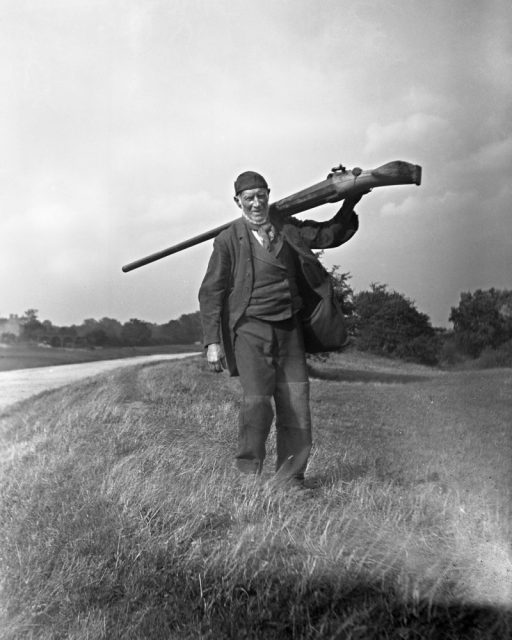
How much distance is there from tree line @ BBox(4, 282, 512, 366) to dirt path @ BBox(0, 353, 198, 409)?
56cm

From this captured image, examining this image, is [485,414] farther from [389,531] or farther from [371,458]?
[389,531]

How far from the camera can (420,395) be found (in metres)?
6.33

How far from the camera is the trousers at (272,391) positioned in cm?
388

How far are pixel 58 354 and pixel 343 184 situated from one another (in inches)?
150

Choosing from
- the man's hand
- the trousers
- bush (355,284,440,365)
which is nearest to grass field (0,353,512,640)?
the trousers

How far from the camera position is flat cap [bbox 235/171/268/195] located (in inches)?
150

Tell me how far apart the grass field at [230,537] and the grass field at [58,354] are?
89 centimetres

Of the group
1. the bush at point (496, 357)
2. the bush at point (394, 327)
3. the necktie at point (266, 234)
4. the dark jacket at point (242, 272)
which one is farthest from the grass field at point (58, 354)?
the bush at point (496, 357)

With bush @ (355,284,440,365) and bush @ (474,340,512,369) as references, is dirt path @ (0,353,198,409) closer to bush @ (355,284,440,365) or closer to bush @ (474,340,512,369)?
bush @ (355,284,440,365)

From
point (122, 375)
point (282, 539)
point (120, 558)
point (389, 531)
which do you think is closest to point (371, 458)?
point (389, 531)

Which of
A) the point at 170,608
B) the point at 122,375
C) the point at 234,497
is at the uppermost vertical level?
the point at 122,375

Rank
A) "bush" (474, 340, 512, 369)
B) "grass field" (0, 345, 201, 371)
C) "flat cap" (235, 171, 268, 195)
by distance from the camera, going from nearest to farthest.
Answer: "flat cap" (235, 171, 268, 195) < "grass field" (0, 345, 201, 371) < "bush" (474, 340, 512, 369)

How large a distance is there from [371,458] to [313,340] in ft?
3.95

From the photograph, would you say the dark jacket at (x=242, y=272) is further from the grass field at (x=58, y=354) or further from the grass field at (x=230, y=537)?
the grass field at (x=58, y=354)
